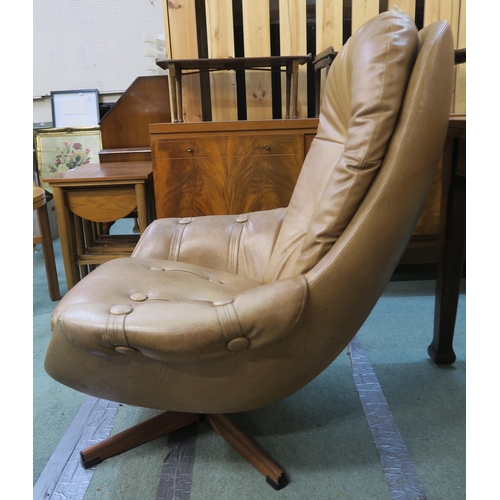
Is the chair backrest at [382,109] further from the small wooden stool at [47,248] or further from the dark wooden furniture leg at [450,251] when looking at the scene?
the small wooden stool at [47,248]

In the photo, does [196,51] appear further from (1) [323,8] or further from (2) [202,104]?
(1) [323,8]

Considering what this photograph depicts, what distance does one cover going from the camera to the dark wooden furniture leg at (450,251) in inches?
58.1

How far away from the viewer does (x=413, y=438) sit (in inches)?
50.5

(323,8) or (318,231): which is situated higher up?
(323,8)

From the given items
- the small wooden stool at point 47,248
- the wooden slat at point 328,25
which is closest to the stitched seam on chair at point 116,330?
the small wooden stool at point 47,248

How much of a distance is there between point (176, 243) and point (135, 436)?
24.7 inches

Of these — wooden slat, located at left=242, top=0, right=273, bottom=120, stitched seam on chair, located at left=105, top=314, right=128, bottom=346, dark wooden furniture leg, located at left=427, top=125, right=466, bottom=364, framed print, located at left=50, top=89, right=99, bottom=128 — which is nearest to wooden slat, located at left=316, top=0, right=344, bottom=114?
wooden slat, located at left=242, top=0, right=273, bottom=120

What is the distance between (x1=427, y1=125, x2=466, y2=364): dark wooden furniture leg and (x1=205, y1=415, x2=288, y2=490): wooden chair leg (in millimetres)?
811

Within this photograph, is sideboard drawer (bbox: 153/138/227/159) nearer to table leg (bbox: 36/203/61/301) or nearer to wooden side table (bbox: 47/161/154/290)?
wooden side table (bbox: 47/161/154/290)

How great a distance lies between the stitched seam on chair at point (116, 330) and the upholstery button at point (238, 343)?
0.22 metres

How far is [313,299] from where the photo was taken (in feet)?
3.04

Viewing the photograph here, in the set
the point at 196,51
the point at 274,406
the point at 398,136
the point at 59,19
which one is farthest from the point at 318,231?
the point at 59,19

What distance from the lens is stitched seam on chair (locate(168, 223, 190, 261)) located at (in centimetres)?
152

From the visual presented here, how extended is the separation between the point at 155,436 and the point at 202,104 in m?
1.74
